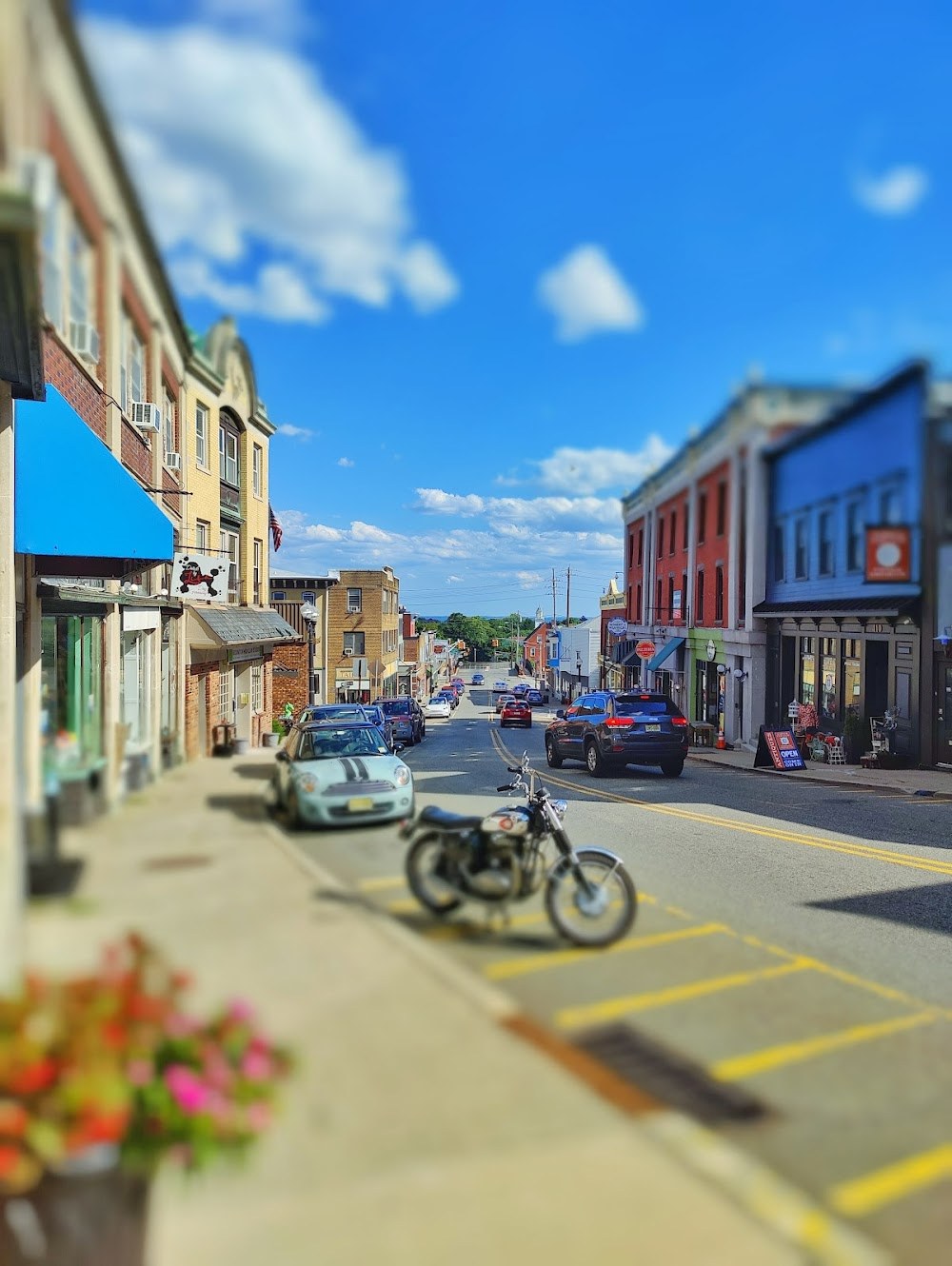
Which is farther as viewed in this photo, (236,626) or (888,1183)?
(888,1183)

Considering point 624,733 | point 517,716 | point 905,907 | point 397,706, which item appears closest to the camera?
point 905,907

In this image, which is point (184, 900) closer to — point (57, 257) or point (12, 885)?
point (12, 885)

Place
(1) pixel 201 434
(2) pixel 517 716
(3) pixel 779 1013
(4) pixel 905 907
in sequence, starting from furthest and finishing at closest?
(2) pixel 517 716 → (4) pixel 905 907 → (3) pixel 779 1013 → (1) pixel 201 434

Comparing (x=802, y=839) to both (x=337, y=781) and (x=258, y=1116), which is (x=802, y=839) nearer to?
(x=337, y=781)

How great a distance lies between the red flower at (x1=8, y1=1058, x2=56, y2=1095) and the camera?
2029 mm

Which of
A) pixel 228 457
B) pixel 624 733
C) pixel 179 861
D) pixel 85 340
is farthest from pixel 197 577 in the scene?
pixel 624 733

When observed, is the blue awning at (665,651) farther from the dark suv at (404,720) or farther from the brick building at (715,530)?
the dark suv at (404,720)

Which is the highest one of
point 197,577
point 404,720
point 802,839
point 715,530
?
point 715,530

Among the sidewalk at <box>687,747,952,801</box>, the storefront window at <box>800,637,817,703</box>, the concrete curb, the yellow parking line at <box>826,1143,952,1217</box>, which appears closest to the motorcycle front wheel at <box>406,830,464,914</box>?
the concrete curb

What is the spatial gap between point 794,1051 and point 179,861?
92.3 inches

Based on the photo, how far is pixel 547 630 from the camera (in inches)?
3533

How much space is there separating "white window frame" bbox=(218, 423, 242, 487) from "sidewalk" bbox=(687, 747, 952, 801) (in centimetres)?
1731

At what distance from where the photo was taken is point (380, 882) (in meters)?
2.44

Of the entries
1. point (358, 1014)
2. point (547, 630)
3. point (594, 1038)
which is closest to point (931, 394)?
point (594, 1038)
